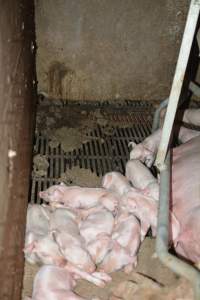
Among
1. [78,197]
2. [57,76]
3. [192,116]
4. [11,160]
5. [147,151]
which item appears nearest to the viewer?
[11,160]

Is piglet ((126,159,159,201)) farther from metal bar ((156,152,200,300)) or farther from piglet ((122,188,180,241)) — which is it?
metal bar ((156,152,200,300))

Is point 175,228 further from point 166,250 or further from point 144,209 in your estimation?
point 166,250

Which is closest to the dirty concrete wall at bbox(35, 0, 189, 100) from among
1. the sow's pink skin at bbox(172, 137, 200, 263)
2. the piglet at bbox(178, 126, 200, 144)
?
the piglet at bbox(178, 126, 200, 144)

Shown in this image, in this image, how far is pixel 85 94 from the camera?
405cm

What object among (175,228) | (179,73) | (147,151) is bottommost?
(175,228)

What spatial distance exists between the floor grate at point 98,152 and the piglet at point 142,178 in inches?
10.6

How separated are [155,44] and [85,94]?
2.82 ft

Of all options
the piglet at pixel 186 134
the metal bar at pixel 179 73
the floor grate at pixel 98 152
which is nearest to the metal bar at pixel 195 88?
the piglet at pixel 186 134

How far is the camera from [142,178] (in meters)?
2.79

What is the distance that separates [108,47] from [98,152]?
43.2 inches

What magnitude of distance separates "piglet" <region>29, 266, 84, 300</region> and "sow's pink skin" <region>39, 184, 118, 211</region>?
0.57 meters

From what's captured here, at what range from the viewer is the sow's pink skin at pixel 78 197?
8.71ft

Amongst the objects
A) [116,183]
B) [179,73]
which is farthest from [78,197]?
[179,73]

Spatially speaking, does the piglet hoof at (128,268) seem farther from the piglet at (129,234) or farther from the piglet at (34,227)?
the piglet at (34,227)
